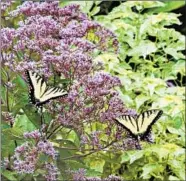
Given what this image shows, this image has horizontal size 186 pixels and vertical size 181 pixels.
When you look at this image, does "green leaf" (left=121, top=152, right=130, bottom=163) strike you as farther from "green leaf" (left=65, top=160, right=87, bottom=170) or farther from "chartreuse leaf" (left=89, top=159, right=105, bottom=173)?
"green leaf" (left=65, top=160, right=87, bottom=170)

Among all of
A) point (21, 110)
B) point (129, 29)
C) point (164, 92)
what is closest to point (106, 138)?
point (21, 110)

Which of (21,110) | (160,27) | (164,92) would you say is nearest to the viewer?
(21,110)

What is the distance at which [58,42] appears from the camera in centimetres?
110

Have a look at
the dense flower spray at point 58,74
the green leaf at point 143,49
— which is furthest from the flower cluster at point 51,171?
the green leaf at point 143,49

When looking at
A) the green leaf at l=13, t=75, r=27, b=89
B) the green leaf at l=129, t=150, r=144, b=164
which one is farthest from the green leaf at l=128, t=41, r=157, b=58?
the green leaf at l=13, t=75, r=27, b=89

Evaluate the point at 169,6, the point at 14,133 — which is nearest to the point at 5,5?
the point at 14,133

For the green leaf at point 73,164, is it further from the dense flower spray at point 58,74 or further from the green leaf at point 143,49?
the green leaf at point 143,49

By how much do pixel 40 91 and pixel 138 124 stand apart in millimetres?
219

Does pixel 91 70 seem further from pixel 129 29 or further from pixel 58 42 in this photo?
pixel 129 29

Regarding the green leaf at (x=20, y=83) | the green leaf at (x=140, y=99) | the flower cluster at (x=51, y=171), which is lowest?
the green leaf at (x=140, y=99)

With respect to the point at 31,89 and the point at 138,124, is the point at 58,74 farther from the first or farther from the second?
the point at 138,124

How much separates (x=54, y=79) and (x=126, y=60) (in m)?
0.66

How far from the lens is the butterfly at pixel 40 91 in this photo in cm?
103

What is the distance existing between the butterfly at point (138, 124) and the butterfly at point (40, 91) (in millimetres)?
137
